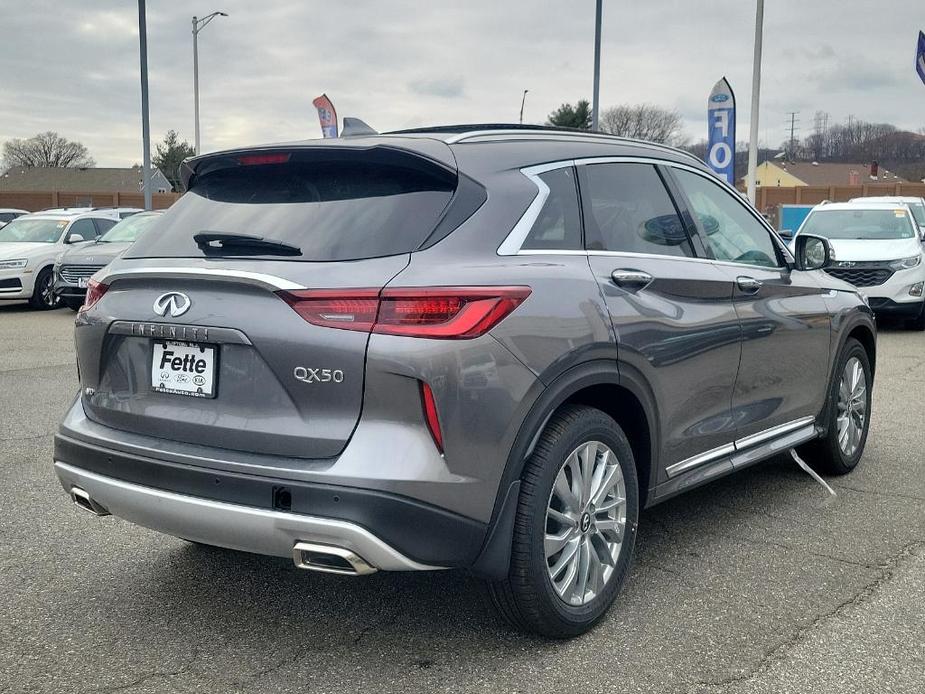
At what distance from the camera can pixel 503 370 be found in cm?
306

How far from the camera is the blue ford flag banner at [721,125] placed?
19.8 m

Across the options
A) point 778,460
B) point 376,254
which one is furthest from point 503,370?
point 778,460

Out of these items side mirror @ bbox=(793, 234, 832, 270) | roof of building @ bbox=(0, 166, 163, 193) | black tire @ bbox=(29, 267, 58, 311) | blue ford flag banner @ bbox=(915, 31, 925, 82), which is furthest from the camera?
roof of building @ bbox=(0, 166, 163, 193)

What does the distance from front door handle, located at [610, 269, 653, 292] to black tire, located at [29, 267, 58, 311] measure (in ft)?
47.6

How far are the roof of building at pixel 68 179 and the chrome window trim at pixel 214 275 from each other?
84109mm

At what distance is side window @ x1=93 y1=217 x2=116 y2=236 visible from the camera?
1873cm

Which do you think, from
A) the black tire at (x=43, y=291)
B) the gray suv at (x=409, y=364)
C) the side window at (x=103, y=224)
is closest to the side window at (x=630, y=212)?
the gray suv at (x=409, y=364)

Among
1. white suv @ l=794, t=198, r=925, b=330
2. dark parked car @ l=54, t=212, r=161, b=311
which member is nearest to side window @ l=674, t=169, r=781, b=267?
white suv @ l=794, t=198, r=925, b=330

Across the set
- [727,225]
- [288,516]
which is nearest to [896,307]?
[727,225]

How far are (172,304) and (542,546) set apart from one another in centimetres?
142

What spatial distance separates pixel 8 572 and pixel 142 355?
145 centimetres

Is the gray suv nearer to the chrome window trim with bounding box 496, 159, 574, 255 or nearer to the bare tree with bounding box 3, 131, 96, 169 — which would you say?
the chrome window trim with bounding box 496, 159, 574, 255

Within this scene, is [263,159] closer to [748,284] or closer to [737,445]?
[748,284]

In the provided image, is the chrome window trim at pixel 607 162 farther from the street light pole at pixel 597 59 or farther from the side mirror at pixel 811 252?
the street light pole at pixel 597 59
